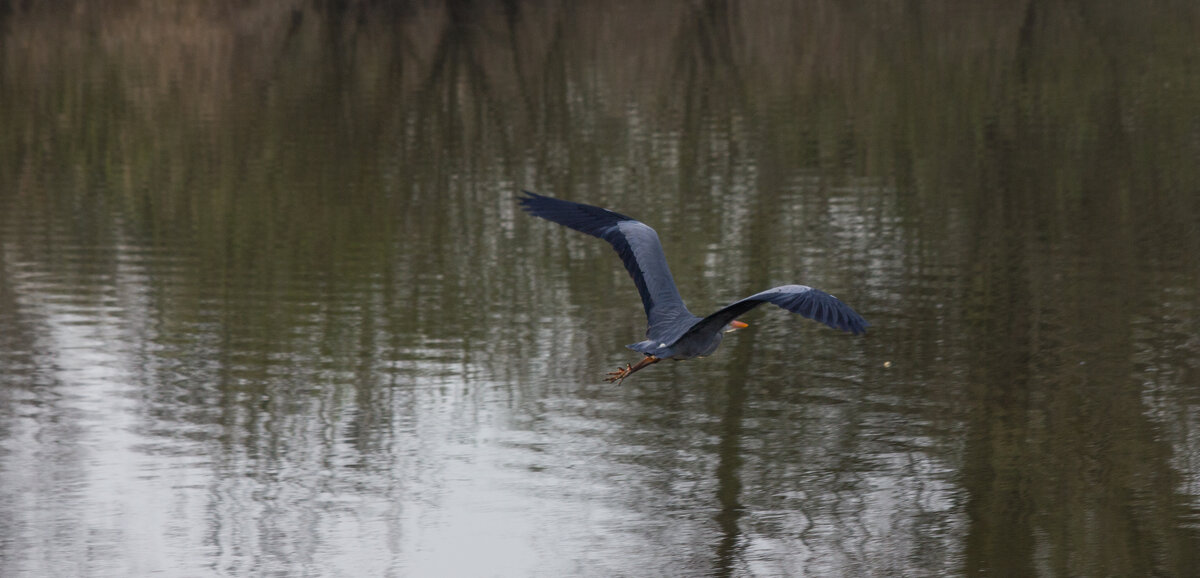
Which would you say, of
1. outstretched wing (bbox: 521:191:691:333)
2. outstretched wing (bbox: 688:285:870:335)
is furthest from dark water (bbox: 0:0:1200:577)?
outstretched wing (bbox: 688:285:870:335)

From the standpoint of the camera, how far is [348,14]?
121 feet

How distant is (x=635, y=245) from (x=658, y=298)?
343 mm

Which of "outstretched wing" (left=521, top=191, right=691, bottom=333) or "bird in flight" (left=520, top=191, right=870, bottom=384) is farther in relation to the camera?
"outstretched wing" (left=521, top=191, right=691, bottom=333)

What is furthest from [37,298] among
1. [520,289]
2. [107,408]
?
[520,289]

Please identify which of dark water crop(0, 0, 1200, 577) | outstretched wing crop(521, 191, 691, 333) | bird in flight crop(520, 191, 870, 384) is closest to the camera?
bird in flight crop(520, 191, 870, 384)

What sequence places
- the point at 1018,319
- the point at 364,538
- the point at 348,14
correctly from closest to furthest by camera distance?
the point at 364,538 → the point at 1018,319 → the point at 348,14

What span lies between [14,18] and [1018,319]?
30.4 m

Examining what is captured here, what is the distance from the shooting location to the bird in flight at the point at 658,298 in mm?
6699

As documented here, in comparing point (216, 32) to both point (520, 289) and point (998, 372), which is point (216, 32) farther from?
point (998, 372)

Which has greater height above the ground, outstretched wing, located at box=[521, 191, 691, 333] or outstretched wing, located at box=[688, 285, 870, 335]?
outstretched wing, located at box=[521, 191, 691, 333]

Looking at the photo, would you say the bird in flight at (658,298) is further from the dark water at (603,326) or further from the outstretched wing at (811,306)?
the dark water at (603,326)

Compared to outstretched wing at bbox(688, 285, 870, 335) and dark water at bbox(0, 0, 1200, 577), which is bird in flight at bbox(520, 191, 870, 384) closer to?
outstretched wing at bbox(688, 285, 870, 335)

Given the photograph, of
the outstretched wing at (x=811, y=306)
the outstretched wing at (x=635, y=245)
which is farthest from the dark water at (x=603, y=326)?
the outstretched wing at (x=811, y=306)

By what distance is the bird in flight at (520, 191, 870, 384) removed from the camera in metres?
6.70
